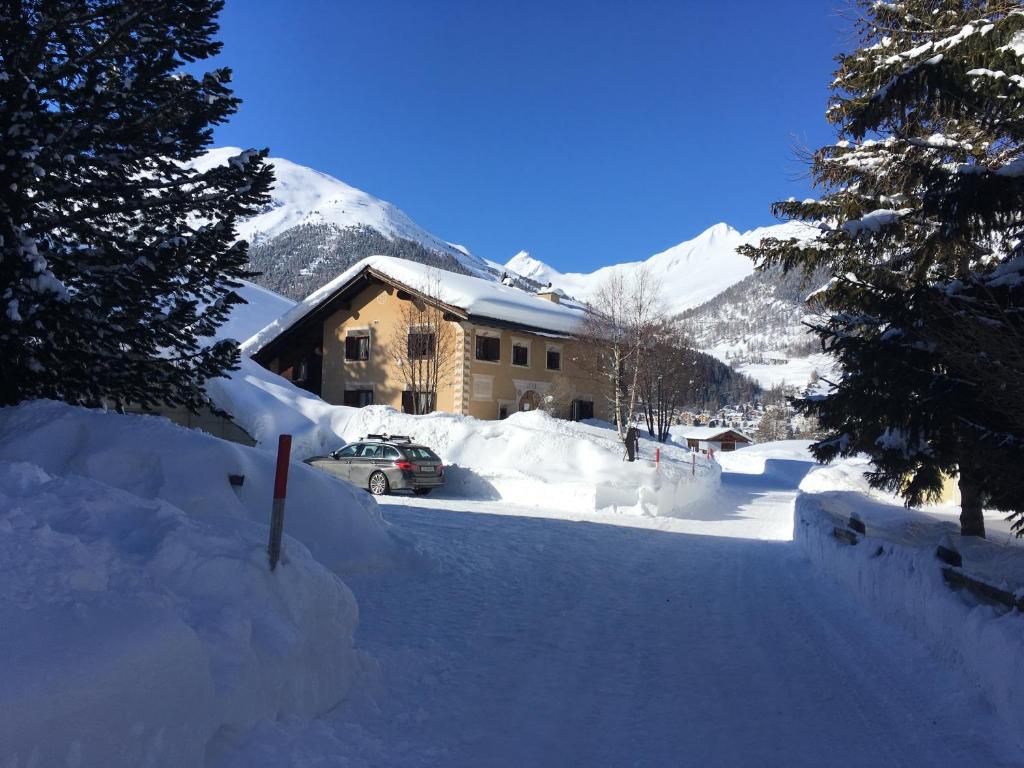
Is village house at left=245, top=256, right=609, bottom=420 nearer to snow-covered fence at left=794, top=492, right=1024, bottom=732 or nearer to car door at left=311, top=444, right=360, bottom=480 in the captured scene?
car door at left=311, top=444, right=360, bottom=480

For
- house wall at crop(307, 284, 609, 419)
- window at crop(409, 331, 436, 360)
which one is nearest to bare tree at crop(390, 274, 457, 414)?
window at crop(409, 331, 436, 360)

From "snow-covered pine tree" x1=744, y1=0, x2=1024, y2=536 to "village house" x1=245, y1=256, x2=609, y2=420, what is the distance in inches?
791

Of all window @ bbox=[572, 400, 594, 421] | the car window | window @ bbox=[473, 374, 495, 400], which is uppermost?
window @ bbox=[473, 374, 495, 400]

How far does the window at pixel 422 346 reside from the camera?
104 ft

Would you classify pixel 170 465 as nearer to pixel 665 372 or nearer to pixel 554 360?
pixel 554 360

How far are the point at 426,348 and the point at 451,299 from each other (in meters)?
2.51

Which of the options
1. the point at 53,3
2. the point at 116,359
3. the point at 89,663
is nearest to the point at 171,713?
the point at 89,663

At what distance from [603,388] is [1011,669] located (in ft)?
107

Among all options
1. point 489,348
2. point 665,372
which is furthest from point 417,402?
point 665,372

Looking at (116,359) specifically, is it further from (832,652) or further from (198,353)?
(832,652)

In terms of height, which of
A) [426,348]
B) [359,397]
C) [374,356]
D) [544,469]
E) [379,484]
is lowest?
[379,484]

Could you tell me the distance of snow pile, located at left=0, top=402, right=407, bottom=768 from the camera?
274cm

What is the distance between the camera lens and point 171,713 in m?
3.10

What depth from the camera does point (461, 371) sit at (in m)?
31.8
